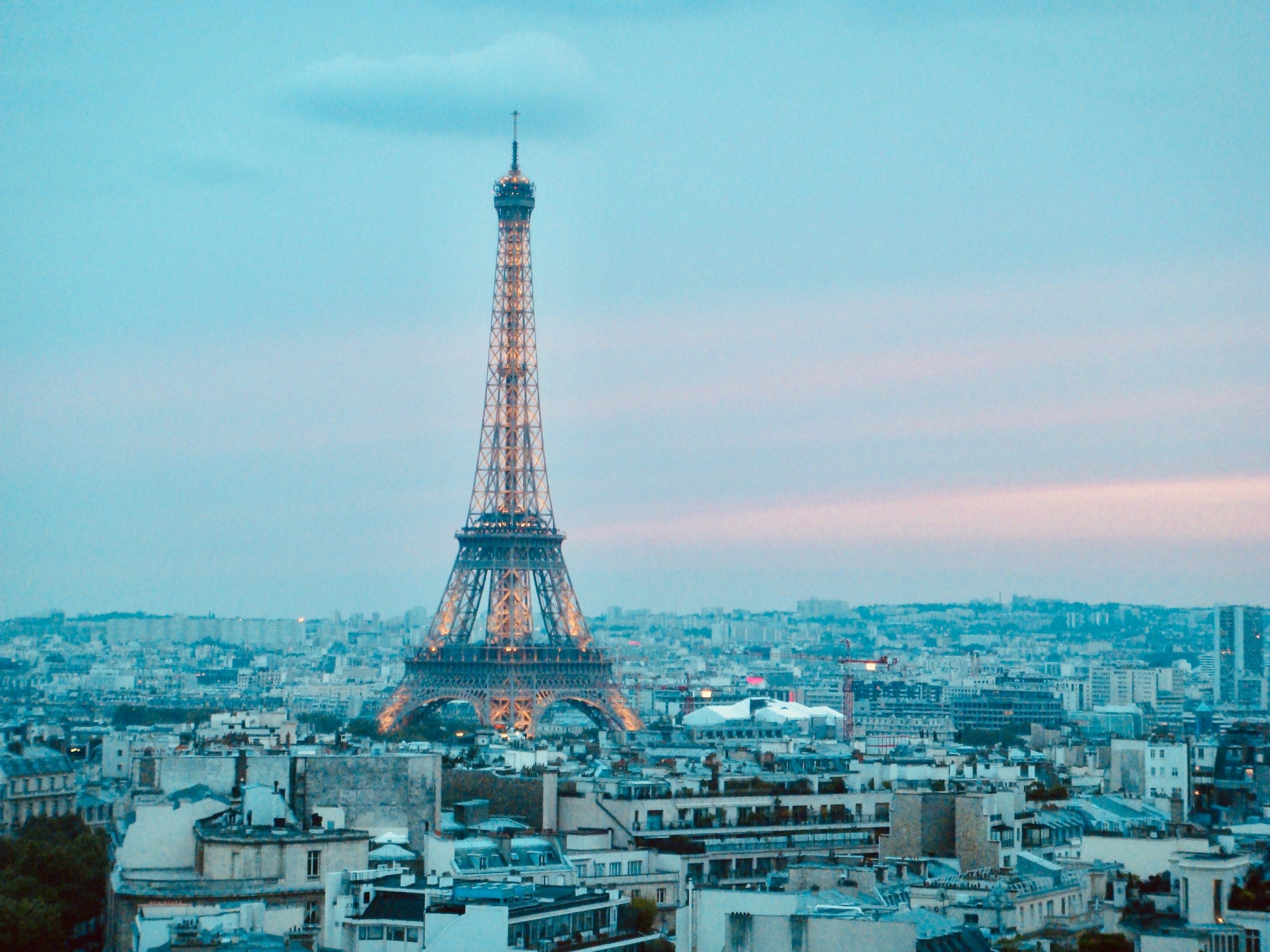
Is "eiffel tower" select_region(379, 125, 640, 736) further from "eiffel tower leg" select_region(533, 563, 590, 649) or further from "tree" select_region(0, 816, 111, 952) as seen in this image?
"tree" select_region(0, 816, 111, 952)

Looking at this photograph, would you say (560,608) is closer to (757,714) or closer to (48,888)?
(757,714)

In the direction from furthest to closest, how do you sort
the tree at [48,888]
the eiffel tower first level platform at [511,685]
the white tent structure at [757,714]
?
the eiffel tower first level platform at [511,685]
the white tent structure at [757,714]
the tree at [48,888]

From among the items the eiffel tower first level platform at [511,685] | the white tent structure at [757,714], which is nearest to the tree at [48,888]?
the white tent structure at [757,714]

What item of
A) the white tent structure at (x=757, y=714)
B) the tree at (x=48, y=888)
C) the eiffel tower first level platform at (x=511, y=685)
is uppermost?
the eiffel tower first level platform at (x=511, y=685)

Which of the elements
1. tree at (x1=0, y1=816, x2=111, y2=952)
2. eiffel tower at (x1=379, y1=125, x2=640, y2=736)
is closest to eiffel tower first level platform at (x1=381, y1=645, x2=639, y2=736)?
eiffel tower at (x1=379, y1=125, x2=640, y2=736)

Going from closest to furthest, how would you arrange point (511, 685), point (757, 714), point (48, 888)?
point (48, 888) < point (511, 685) < point (757, 714)

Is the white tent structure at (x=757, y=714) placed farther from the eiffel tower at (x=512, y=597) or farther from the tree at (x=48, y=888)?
the tree at (x=48, y=888)

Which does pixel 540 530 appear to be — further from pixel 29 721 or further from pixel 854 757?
pixel 854 757

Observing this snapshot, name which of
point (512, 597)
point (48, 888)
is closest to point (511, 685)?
point (512, 597)
